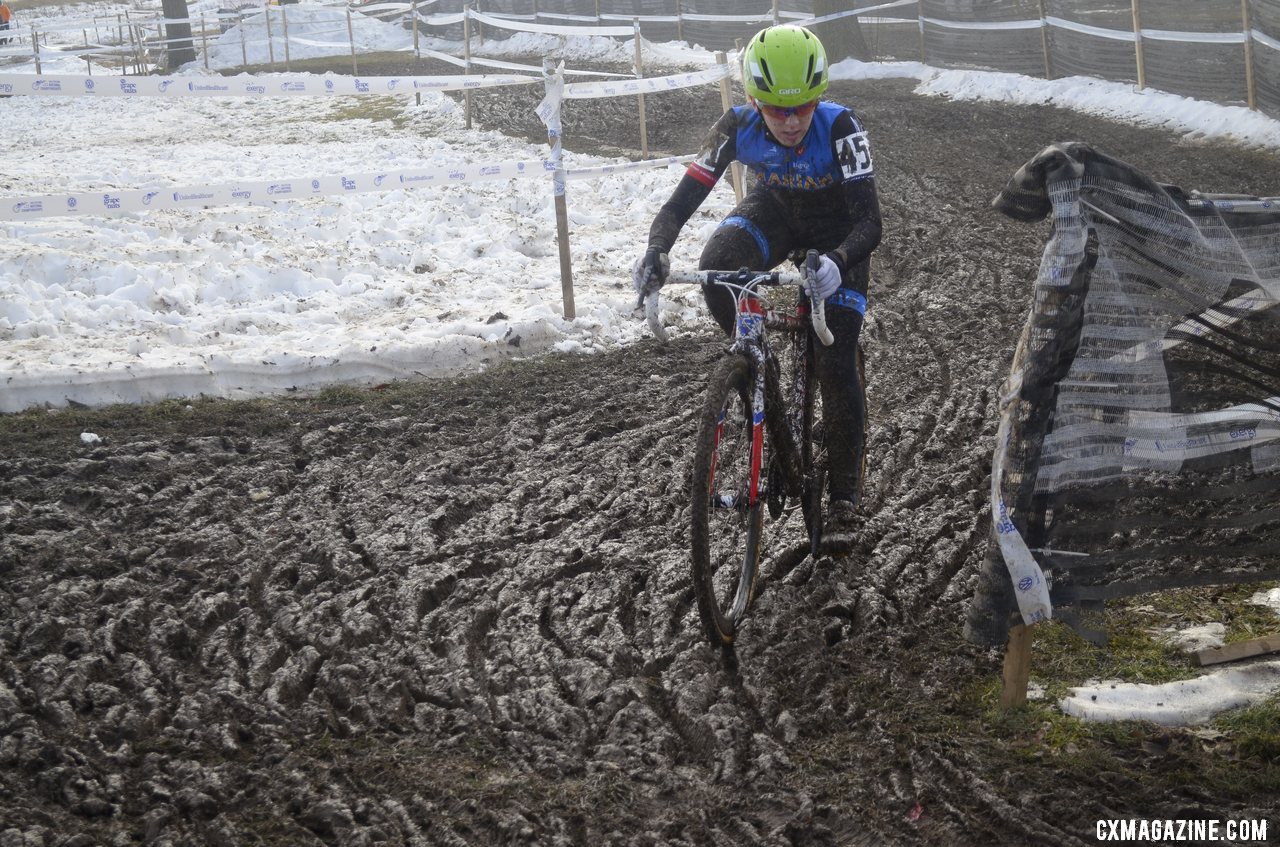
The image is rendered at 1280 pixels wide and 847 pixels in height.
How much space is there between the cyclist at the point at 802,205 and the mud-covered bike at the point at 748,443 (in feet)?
0.44

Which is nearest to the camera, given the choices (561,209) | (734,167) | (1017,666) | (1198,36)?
(1017,666)

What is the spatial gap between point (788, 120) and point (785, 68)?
24cm

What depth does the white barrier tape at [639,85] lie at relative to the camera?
33.9 feet

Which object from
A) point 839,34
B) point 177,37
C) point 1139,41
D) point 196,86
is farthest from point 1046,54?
point 177,37

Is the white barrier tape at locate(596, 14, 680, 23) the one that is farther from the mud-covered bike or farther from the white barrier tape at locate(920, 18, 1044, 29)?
the mud-covered bike

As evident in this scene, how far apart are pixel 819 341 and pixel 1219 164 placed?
947cm

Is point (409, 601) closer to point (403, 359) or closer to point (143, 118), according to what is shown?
point (403, 359)

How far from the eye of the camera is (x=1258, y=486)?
3.56m

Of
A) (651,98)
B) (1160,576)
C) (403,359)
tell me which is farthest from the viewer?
(651,98)

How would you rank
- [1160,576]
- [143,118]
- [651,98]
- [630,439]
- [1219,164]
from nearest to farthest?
[1160,576]
[630,439]
[1219,164]
[651,98]
[143,118]

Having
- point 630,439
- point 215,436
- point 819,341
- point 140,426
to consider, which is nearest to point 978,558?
point 819,341

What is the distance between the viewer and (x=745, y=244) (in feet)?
16.1

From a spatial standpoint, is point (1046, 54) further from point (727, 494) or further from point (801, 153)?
point (727, 494)

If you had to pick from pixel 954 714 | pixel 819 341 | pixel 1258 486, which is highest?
pixel 819 341
